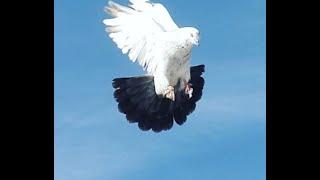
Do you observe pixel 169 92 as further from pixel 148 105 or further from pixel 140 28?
pixel 140 28

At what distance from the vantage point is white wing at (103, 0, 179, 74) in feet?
19.7

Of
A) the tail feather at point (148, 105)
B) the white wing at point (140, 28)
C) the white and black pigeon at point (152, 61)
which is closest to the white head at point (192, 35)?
the white and black pigeon at point (152, 61)

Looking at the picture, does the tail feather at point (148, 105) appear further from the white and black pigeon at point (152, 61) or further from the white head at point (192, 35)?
the white head at point (192, 35)

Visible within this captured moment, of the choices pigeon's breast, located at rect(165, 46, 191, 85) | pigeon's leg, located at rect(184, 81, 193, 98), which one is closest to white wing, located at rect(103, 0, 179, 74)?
pigeon's breast, located at rect(165, 46, 191, 85)

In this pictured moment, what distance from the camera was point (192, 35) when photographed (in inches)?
232

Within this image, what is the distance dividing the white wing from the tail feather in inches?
5.9

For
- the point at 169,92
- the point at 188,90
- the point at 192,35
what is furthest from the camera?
the point at 188,90

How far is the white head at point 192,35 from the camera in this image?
5.89 metres

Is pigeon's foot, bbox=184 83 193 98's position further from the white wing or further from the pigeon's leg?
the white wing

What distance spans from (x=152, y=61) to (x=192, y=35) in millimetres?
361

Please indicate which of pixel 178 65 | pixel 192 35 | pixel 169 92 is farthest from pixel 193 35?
pixel 169 92
